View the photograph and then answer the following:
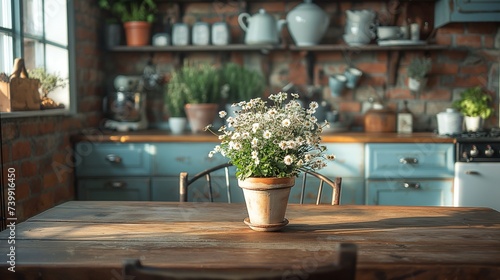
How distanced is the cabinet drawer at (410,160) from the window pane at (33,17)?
1.97 metres

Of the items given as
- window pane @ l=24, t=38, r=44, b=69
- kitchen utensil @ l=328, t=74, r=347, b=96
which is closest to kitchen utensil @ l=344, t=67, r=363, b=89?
kitchen utensil @ l=328, t=74, r=347, b=96

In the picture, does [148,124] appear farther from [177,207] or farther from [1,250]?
[1,250]

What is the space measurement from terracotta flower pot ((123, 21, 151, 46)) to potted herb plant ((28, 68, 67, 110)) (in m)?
0.74

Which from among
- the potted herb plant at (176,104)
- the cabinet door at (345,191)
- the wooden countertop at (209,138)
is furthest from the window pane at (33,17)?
the cabinet door at (345,191)

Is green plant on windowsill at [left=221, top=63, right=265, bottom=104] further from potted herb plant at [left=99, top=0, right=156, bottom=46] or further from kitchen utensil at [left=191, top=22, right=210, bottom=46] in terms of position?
potted herb plant at [left=99, top=0, right=156, bottom=46]

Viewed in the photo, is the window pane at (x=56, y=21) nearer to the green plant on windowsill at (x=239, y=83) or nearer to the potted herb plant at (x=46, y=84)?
the potted herb plant at (x=46, y=84)

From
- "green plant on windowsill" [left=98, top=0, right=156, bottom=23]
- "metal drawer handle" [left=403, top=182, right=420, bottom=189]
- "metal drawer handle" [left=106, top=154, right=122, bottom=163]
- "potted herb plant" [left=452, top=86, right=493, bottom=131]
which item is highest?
"green plant on windowsill" [left=98, top=0, right=156, bottom=23]

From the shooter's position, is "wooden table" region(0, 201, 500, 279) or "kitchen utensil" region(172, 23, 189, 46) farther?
"kitchen utensil" region(172, 23, 189, 46)

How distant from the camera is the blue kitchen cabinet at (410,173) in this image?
10.7 ft

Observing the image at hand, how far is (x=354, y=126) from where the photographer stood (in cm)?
389

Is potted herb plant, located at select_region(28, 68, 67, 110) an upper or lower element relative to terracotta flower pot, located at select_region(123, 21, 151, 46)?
lower

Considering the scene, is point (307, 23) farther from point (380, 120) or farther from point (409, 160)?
point (409, 160)

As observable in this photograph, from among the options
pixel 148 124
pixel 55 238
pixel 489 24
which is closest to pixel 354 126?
pixel 489 24

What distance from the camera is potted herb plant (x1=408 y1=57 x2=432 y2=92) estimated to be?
3676mm
